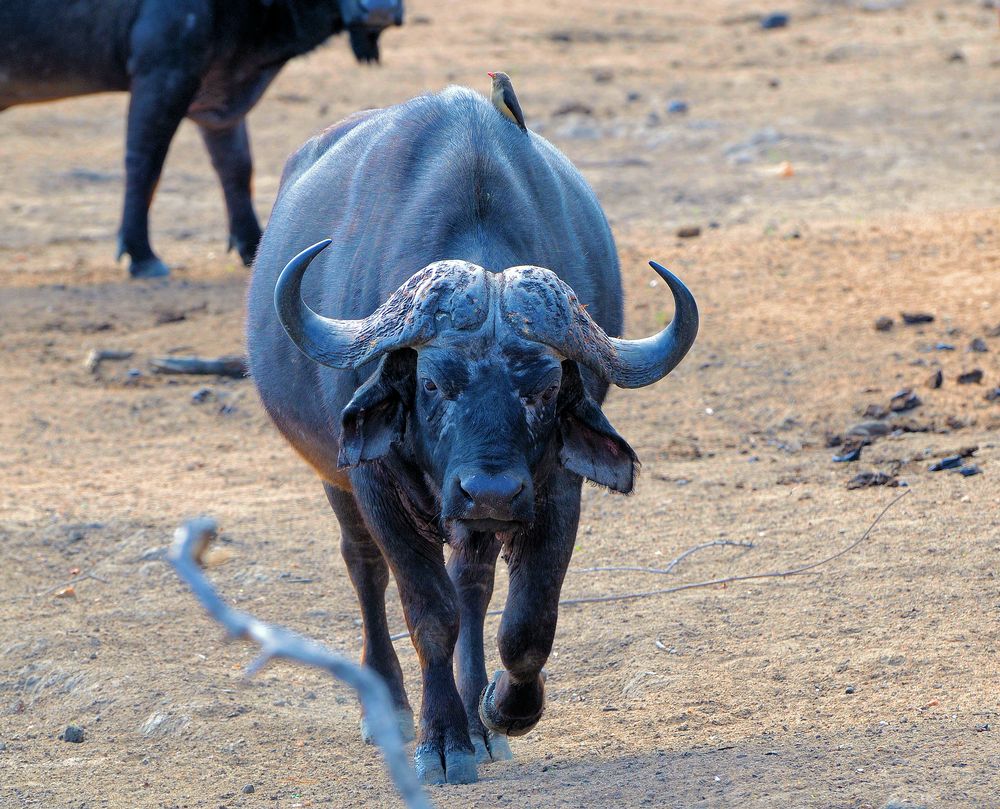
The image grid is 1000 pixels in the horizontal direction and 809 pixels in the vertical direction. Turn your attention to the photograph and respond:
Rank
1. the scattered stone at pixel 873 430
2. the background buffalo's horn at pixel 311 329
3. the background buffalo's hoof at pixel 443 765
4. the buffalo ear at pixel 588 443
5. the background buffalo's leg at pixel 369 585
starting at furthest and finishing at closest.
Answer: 1. the scattered stone at pixel 873 430
2. the background buffalo's leg at pixel 369 585
3. the background buffalo's hoof at pixel 443 765
4. the buffalo ear at pixel 588 443
5. the background buffalo's horn at pixel 311 329

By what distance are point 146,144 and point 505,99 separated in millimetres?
5718

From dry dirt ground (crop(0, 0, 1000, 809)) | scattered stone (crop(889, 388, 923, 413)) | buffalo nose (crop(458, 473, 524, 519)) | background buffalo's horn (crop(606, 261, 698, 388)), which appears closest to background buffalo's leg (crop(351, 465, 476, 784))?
dry dirt ground (crop(0, 0, 1000, 809))

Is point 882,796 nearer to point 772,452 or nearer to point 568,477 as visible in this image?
point 568,477

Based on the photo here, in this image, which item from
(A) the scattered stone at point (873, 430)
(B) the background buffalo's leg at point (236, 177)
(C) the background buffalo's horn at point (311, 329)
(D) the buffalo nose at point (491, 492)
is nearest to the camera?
(D) the buffalo nose at point (491, 492)

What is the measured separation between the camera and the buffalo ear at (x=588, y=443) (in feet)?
12.3

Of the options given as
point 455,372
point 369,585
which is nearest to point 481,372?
point 455,372

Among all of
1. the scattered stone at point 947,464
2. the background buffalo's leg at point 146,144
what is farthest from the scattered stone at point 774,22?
the scattered stone at point 947,464

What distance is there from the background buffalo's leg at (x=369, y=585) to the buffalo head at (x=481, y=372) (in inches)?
38.2

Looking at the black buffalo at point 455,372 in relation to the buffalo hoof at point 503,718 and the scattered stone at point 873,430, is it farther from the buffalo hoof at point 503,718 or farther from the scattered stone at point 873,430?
the scattered stone at point 873,430

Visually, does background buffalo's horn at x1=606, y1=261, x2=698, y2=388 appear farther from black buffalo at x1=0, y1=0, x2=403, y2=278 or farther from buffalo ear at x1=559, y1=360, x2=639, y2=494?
black buffalo at x1=0, y1=0, x2=403, y2=278

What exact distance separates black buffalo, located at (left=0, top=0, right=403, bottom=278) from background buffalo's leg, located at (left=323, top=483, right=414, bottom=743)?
547 cm

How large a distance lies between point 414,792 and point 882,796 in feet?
7.28

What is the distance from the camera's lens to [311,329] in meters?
3.65

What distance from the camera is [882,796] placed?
3.47 meters
